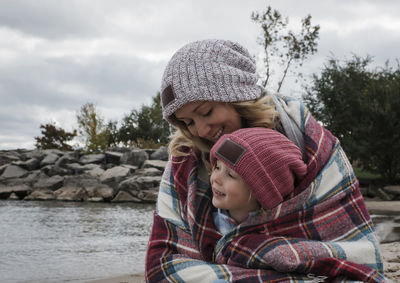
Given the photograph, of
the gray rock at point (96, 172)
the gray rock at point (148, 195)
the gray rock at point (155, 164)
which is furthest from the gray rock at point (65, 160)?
the gray rock at point (148, 195)

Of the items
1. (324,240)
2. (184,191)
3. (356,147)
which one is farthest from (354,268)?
(356,147)

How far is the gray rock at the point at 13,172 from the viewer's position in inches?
659

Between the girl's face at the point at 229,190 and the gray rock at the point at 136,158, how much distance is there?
15332 mm

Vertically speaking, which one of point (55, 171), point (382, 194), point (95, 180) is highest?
point (55, 171)

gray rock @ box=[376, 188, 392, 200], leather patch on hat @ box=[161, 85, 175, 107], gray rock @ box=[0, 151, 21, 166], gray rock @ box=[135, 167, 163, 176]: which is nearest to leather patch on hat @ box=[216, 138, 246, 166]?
leather patch on hat @ box=[161, 85, 175, 107]

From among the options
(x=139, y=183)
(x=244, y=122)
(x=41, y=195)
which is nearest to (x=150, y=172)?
(x=139, y=183)

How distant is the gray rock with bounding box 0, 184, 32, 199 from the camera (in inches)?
560

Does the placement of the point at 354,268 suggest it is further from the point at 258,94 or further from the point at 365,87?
the point at 365,87

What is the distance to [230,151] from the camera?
207 centimetres

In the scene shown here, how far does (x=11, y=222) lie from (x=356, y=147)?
11.1m

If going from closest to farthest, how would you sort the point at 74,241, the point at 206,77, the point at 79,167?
the point at 206,77, the point at 74,241, the point at 79,167

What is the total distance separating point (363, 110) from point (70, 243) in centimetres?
1208

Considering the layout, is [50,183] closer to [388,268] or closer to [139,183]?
[139,183]

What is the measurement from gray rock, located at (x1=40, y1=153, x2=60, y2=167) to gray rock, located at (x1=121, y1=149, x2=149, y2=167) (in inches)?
113
